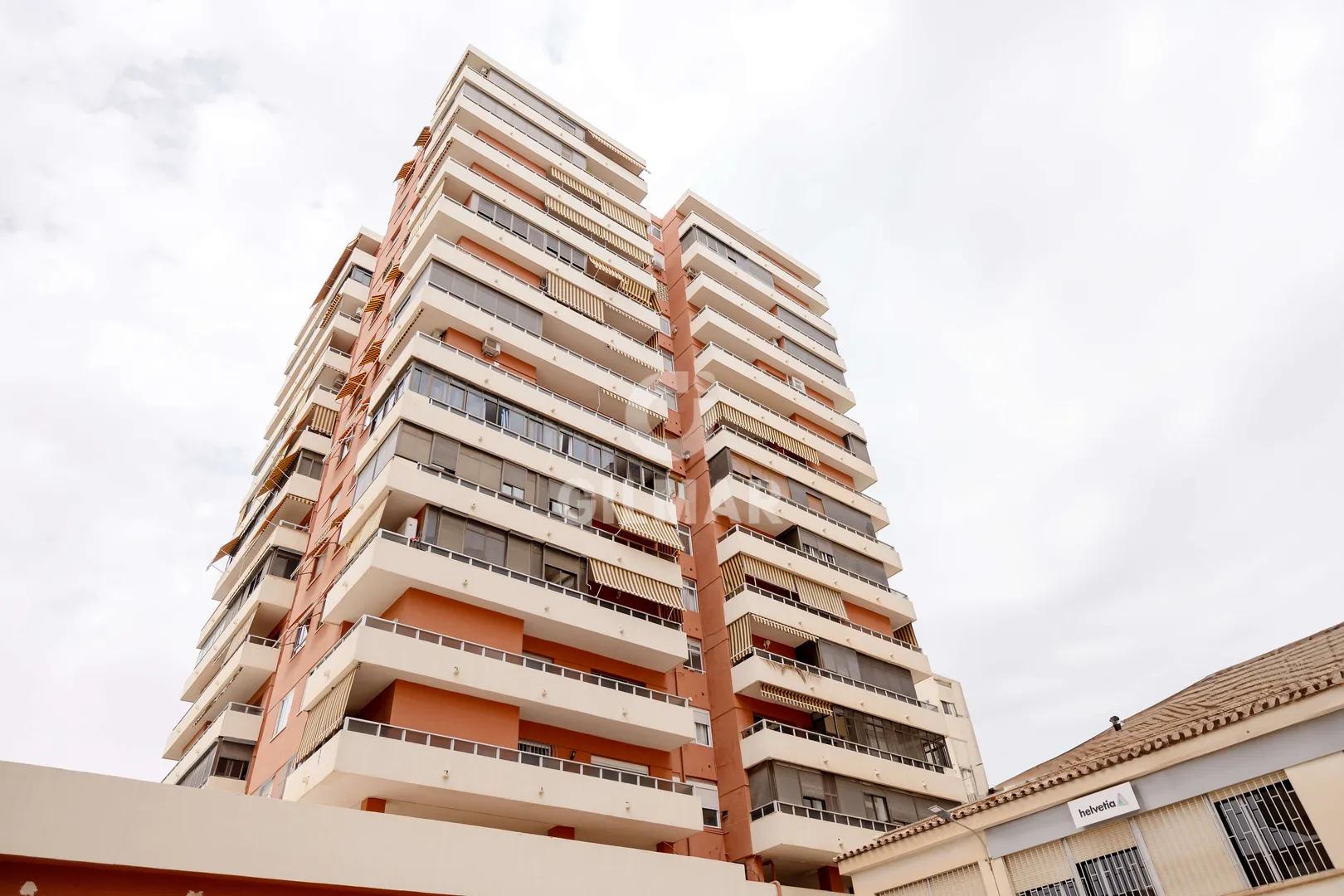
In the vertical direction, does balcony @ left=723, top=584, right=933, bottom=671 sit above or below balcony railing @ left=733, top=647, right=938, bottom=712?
above

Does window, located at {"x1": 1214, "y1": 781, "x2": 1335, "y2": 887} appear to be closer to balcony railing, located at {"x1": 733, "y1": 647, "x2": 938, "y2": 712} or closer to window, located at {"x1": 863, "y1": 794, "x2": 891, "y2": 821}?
window, located at {"x1": 863, "y1": 794, "x2": 891, "y2": 821}

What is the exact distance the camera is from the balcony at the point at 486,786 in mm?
18953

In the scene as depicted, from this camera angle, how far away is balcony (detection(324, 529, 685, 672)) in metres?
22.1

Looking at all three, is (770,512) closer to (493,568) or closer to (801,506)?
(801,506)

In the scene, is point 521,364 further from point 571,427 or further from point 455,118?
point 455,118

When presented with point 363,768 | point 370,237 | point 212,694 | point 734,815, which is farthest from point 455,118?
point 734,815

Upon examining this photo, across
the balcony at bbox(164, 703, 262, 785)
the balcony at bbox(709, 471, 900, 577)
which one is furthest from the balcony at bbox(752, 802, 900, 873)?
the balcony at bbox(164, 703, 262, 785)

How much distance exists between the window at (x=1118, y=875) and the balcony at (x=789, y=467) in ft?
70.1

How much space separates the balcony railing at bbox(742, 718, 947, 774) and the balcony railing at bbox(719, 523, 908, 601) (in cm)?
712

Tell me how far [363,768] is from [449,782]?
2012 millimetres

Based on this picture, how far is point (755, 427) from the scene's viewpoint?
124 feet

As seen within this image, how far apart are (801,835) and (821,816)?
1.56 meters

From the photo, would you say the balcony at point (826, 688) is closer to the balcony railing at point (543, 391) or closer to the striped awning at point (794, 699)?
the striped awning at point (794, 699)

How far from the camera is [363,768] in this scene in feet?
61.0
